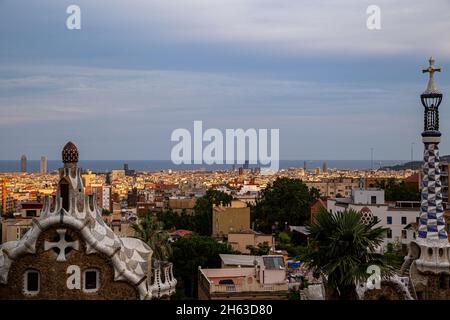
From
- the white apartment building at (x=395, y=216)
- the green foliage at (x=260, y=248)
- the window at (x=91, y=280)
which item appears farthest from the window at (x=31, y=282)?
the white apartment building at (x=395, y=216)

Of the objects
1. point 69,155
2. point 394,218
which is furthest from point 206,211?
point 69,155

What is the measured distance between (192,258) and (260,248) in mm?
6398

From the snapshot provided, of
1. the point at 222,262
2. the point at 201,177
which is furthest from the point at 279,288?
the point at 201,177

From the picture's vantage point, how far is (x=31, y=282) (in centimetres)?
1177

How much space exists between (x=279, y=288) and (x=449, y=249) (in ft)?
19.3

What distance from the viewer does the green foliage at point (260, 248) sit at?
27044mm

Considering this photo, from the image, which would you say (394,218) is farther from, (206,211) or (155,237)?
(155,237)

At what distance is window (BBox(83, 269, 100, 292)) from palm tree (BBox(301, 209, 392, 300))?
12.5ft

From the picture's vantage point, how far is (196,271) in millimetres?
21516

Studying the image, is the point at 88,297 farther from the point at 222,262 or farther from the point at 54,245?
the point at 222,262

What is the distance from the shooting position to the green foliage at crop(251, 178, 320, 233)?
1700 inches

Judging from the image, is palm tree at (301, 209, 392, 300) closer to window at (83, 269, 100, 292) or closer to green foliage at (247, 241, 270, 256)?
window at (83, 269, 100, 292)
